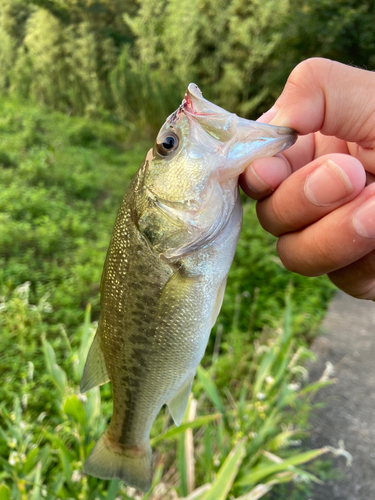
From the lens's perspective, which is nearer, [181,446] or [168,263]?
[168,263]

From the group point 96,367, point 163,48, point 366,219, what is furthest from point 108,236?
point 163,48

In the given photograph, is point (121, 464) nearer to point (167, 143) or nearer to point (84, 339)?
point (84, 339)

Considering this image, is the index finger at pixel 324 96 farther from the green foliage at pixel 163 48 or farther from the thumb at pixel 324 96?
the green foliage at pixel 163 48

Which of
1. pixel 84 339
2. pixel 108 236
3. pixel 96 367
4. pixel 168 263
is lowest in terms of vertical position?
pixel 108 236

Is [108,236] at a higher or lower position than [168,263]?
lower

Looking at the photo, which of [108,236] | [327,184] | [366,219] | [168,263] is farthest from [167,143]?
[108,236]

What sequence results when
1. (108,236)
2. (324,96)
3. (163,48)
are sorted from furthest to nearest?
(163,48)
(108,236)
(324,96)

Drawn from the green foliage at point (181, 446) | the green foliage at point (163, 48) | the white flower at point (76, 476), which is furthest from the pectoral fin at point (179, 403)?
the green foliage at point (163, 48)

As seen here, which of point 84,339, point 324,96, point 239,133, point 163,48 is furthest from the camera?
point 163,48
